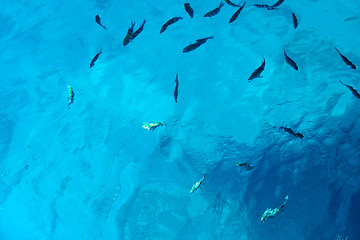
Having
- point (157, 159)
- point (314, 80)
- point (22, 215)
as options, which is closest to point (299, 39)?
point (314, 80)

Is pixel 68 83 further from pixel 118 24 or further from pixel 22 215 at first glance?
pixel 22 215

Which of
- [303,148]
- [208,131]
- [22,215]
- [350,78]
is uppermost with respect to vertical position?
[350,78]

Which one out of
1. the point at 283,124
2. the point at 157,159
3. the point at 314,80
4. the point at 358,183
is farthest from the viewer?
the point at 358,183

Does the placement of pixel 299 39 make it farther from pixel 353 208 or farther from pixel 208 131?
pixel 353 208

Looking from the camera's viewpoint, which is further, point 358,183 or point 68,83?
point 358,183

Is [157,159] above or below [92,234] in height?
above

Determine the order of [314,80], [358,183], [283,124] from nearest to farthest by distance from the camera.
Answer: [314,80] → [283,124] → [358,183]
